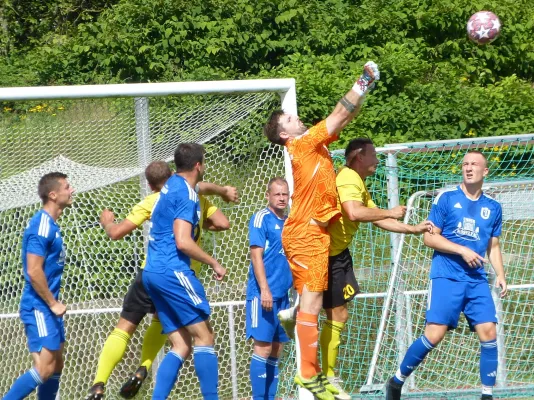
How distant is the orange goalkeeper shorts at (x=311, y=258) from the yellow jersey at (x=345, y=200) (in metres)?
0.36

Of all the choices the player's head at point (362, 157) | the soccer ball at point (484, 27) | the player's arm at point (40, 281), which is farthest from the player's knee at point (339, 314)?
the soccer ball at point (484, 27)

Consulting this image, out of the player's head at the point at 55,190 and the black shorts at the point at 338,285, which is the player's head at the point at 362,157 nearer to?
the black shorts at the point at 338,285

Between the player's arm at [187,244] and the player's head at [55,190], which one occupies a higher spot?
the player's head at [55,190]

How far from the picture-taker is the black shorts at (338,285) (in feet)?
23.1

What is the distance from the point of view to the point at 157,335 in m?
7.30

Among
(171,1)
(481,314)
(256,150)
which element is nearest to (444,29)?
(171,1)

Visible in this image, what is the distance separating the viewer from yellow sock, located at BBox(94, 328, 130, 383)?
705cm

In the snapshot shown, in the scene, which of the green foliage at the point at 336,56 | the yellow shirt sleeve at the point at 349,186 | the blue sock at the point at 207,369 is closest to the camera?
the blue sock at the point at 207,369

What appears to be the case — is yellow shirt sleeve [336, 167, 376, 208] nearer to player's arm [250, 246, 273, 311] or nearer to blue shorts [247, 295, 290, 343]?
player's arm [250, 246, 273, 311]

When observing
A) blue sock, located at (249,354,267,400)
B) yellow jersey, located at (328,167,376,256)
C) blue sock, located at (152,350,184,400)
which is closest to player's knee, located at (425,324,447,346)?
yellow jersey, located at (328,167,376,256)

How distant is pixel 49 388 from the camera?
692 centimetres

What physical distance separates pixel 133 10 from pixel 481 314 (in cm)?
820

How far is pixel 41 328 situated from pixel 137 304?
0.85m

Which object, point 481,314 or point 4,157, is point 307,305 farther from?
point 4,157
